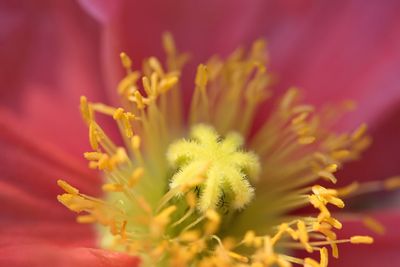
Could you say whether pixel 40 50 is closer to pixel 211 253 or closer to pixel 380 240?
pixel 211 253

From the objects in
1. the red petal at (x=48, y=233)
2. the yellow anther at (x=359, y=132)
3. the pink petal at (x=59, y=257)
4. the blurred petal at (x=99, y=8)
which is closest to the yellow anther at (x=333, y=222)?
the yellow anther at (x=359, y=132)

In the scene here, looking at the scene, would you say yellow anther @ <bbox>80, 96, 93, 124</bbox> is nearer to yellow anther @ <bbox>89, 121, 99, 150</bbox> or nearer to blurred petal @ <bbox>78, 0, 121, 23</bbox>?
yellow anther @ <bbox>89, 121, 99, 150</bbox>

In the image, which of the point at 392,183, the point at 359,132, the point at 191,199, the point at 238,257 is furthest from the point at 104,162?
the point at 392,183

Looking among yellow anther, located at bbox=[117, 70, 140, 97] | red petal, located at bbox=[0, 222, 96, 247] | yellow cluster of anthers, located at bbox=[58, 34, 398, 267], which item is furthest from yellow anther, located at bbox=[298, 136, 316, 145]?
red petal, located at bbox=[0, 222, 96, 247]

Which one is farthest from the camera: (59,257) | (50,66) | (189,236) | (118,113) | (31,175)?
(50,66)

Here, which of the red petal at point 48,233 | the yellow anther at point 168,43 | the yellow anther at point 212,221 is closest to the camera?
the yellow anther at point 212,221

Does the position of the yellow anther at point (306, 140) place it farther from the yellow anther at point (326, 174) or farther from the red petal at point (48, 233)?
the red petal at point (48, 233)

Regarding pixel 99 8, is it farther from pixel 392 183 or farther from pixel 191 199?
pixel 392 183
